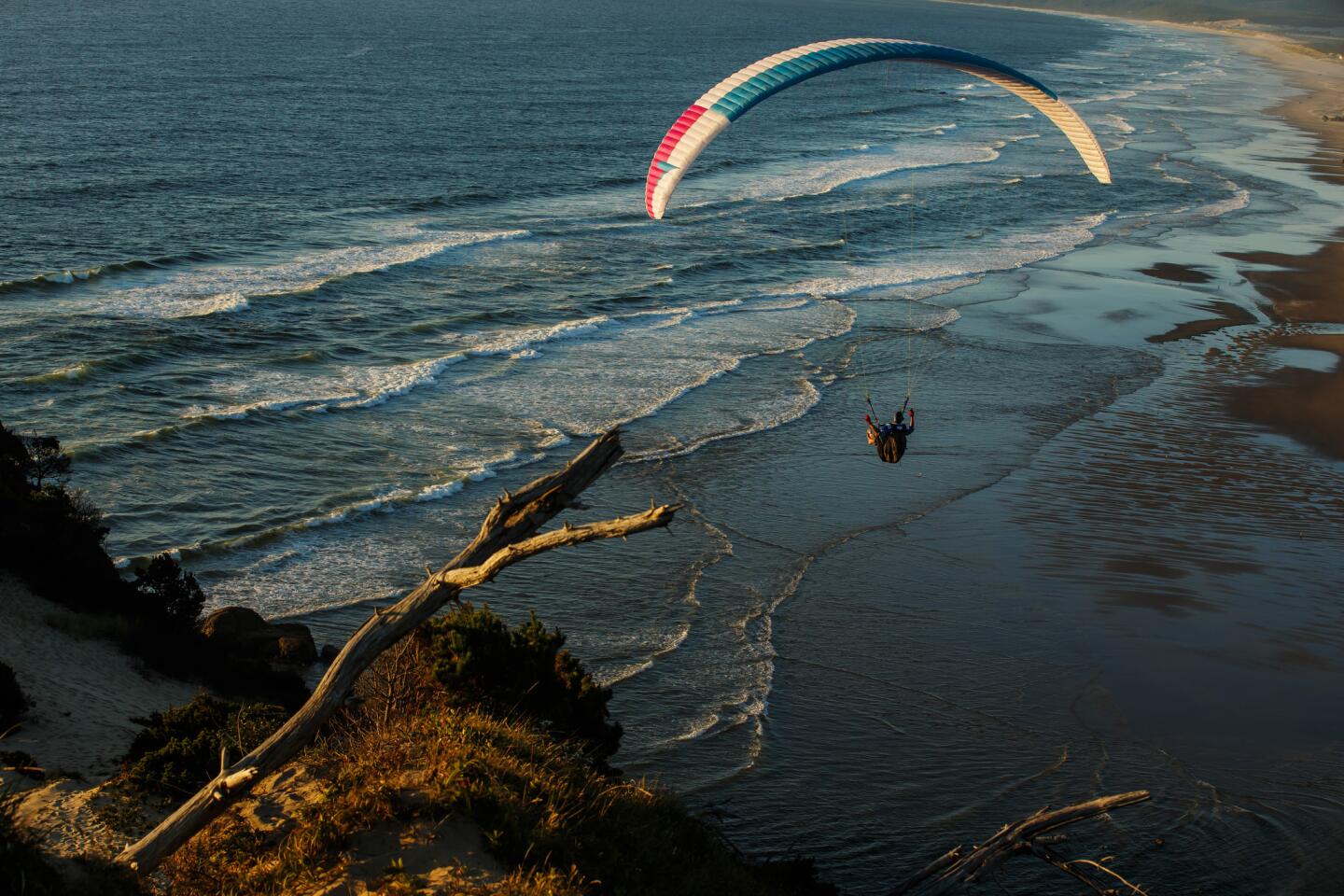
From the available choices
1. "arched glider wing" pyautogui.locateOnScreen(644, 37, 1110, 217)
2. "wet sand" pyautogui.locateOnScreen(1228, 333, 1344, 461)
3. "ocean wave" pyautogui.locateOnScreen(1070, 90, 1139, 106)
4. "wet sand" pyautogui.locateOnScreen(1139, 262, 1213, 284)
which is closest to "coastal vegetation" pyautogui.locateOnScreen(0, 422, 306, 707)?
"arched glider wing" pyautogui.locateOnScreen(644, 37, 1110, 217)

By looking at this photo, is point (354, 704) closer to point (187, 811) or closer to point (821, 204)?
point (187, 811)

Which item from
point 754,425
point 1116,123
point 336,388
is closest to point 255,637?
point 336,388

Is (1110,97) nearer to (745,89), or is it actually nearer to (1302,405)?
(1302,405)

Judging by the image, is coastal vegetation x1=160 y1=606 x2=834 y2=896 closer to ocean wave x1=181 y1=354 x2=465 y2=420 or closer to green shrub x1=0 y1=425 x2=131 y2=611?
green shrub x1=0 y1=425 x2=131 y2=611

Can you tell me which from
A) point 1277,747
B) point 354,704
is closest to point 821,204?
point 1277,747

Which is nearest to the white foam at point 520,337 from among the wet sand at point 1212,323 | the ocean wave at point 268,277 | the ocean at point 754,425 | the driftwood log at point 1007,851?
the ocean at point 754,425

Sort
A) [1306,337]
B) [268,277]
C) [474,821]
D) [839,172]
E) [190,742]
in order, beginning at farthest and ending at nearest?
[839,172], [268,277], [1306,337], [190,742], [474,821]
